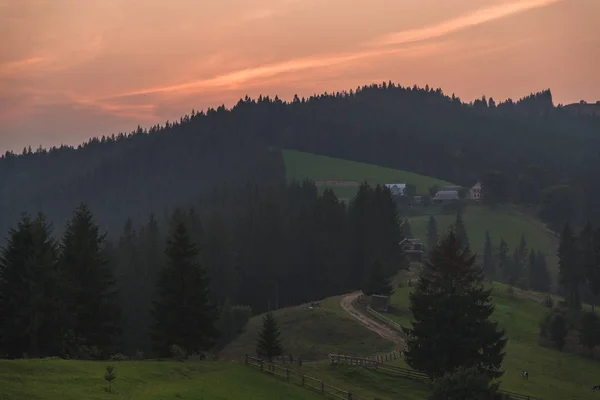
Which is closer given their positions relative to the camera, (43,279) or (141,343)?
(43,279)

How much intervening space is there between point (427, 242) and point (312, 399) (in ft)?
523

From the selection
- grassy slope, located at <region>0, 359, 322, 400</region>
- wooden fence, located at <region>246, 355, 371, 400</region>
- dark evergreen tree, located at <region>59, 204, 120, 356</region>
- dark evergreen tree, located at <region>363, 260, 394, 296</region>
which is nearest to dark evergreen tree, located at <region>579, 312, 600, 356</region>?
dark evergreen tree, located at <region>363, 260, 394, 296</region>

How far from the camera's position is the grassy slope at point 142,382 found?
33625mm

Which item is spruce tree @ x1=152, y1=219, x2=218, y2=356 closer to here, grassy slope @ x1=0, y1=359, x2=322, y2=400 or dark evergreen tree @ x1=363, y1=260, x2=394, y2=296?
grassy slope @ x1=0, y1=359, x2=322, y2=400

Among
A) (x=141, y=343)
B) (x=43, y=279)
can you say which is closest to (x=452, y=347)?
(x=43, y=279)

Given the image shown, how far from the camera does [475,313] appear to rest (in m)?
52.4

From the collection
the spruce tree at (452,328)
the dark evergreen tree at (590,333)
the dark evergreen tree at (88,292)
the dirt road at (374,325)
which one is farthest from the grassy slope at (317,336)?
the dark evergreen tree at (590,333)

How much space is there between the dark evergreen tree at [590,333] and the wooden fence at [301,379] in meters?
52.8

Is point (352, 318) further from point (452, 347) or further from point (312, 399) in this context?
point (312, 399)

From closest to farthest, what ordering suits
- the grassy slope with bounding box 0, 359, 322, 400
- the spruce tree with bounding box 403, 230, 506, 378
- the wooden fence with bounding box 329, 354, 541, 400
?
the grassy slope with bounding box 0, 359, 322, 400 → the spruce tree with bounding box 403, 230, 506, 378 → the wooden fence with bounding box 329, 354, 541, 400

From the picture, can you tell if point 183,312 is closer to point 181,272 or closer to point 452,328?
point 181,272

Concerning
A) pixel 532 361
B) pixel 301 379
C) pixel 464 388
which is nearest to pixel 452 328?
pixel 301 379

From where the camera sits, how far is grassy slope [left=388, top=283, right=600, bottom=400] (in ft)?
203

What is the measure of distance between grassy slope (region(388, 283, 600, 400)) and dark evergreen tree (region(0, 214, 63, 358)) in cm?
4016
